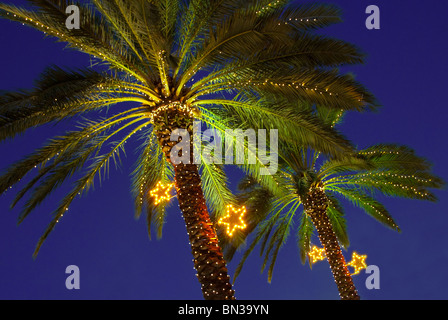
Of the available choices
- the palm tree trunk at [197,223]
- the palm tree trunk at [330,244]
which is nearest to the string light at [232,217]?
the palm tree trunk at [197,223]

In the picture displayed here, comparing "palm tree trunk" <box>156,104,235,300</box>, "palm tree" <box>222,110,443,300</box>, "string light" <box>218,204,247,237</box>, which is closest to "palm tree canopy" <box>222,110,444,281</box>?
"palm tree" <box>222,110,443,300</box>

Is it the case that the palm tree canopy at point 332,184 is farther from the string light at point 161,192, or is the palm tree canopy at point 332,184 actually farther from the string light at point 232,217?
the string light at point 161,192

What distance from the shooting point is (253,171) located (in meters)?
11.1

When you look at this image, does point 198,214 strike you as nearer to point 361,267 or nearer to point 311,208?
point 311,208

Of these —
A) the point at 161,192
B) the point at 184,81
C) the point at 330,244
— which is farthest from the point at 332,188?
the point at 184,81

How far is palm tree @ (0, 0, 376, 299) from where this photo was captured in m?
8.41

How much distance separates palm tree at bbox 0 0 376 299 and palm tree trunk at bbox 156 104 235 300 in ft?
0.06

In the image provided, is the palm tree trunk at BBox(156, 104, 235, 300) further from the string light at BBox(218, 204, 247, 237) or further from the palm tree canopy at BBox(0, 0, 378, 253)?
the string light at BBox(218, 204, 247, 237)

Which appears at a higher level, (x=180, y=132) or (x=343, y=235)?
(x=180, y=132)

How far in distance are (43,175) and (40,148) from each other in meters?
0.70

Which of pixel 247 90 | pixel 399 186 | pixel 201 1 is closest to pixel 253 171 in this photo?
pixel 247 90

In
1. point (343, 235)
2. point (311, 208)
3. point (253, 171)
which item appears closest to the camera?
point (253, 171)

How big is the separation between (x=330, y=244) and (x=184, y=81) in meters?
6.94

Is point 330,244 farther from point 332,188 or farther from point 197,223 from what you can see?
point 197,223
